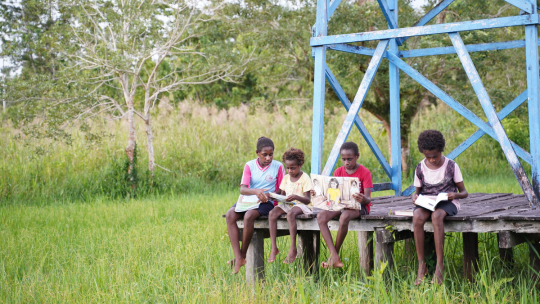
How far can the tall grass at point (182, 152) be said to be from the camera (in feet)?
40.5

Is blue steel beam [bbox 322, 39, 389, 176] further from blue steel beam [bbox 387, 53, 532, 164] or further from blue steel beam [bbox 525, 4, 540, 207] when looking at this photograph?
blue steel beam [bbox 525, 4, 540, 207]

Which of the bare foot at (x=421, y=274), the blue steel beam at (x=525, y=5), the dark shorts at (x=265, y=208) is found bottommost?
the bare foot at (x=421, y=274)

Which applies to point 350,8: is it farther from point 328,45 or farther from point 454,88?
point 328,45

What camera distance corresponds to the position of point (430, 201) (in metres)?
4.86

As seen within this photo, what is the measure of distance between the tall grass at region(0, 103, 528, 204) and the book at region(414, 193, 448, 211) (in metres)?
8.66

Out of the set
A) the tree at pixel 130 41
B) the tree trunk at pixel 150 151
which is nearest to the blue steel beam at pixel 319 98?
the tree at pixel 130 41

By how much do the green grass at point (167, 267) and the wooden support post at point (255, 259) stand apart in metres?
0.14

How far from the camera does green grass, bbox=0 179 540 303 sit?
4906 millimetres

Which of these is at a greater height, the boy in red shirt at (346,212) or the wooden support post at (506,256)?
the boy in red shirt at (346,212)

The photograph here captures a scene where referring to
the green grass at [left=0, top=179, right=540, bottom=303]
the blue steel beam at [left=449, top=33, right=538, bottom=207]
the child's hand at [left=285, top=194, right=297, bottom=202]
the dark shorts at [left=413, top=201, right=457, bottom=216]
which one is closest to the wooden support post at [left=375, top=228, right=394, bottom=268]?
the green grass at [left=0, top=179, right=540, bottom=303]

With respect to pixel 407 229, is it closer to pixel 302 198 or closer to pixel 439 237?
Answer: pixel 439 237

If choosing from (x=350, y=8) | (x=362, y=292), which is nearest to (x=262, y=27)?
(x=350, y=8)

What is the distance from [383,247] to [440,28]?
2346mm

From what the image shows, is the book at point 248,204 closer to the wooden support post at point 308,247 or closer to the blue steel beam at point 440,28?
the wooden support post at point 308,247
